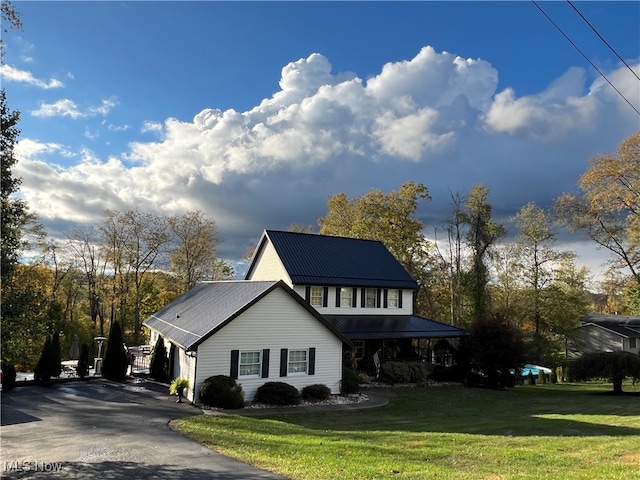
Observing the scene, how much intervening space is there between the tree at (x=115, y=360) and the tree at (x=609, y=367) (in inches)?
1085

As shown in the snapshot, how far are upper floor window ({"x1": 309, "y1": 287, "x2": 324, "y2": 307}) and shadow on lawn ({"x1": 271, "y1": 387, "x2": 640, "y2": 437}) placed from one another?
8347 mm

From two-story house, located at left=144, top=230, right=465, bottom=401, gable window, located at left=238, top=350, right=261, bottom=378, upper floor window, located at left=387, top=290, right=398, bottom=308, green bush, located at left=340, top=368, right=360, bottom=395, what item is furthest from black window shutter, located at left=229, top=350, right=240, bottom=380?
upper floor window, located at left=387, top=290, right=398, bottom=308

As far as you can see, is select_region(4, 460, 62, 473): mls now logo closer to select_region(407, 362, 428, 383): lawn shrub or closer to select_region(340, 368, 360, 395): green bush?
select_region(340, 368, 360, 395): green bush

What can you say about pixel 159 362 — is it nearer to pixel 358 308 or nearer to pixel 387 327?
pixel 358 308

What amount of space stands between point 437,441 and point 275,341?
32.6 feet

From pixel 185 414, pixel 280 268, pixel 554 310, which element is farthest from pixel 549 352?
pixel 185 414

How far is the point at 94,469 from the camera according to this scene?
9375 millimetres

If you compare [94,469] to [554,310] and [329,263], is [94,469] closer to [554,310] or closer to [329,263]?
[329,263]

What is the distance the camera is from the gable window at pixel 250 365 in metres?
20.4

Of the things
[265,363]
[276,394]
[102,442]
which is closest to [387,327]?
[265,363]

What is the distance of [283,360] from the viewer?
70.1 ft

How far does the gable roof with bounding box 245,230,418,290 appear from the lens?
32.1 metres

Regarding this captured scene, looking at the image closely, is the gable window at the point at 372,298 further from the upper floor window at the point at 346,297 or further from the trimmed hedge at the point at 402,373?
the trimmed hedge at the point at 402,373

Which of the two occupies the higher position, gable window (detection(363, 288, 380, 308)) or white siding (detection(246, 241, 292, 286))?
white siding (detection(246, 241, 292, 286))
